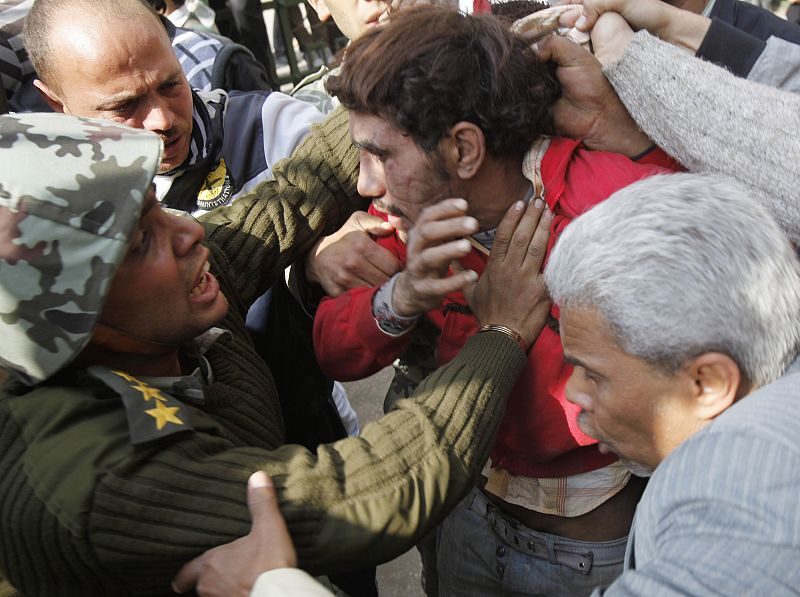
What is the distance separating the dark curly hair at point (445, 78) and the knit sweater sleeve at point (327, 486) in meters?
0.59

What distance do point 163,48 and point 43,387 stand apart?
4.31 feet

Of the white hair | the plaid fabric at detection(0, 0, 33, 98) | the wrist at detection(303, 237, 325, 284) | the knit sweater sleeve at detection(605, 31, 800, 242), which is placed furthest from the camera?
the plaid fabric at detection(0, 0, 33, 98)

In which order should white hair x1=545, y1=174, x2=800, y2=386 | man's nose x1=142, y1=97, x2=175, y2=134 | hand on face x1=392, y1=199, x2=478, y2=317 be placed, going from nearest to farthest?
white hair x1=545, y1=174, x2=800, y2=386, hand on face x1=392, y1=199, x2=478, y2=317, man's nose x1=142, y1=97, x2=175, y2=134

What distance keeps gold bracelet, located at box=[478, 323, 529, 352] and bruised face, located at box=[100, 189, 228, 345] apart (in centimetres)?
60

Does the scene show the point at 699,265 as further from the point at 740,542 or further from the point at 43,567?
the point at 43,567

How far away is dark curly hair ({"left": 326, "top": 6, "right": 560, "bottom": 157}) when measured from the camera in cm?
174

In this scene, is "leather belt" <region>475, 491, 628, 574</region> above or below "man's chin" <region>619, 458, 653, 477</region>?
below

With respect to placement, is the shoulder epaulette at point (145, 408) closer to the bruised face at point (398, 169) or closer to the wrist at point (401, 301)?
the wrist at point (401, 301)

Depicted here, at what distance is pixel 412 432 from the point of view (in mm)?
1498

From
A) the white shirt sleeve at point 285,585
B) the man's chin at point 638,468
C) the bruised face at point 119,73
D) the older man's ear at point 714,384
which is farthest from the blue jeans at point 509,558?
the bruised face at point 119,73

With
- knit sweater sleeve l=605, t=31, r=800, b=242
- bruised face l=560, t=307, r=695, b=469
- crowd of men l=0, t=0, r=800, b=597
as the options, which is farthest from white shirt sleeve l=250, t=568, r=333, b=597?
knit sweater sleeve l=605, t=31, r=800, b=242

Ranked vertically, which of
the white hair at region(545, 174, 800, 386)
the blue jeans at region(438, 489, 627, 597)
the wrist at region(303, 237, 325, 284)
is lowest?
the blue jeans at region(438, 489, 627, 597)

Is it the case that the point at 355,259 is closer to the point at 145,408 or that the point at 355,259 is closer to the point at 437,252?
the point at 437,252

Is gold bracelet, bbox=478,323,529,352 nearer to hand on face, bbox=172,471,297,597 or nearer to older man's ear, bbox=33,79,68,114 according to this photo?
hand on face, bbox=172,471,297,597
